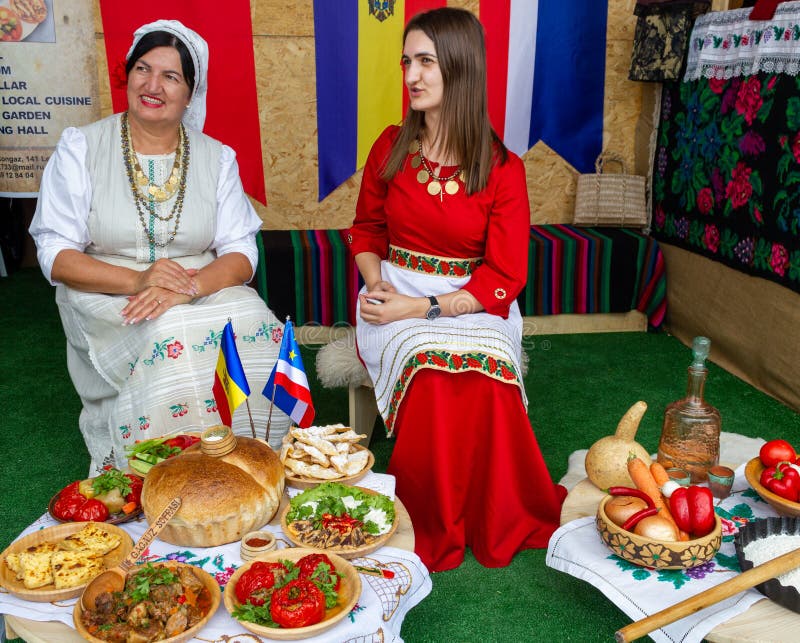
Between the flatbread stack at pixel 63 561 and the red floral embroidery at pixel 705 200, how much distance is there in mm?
3639

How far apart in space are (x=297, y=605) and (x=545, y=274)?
136 inches

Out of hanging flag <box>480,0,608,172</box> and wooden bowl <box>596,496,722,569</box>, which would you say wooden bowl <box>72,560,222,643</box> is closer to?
wooden bowl <box>596,496,722,569</box>

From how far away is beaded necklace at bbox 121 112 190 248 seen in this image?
2711 mm

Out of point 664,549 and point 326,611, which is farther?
point 664,549

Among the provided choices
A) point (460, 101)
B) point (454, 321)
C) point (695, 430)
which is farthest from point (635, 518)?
point (460, 101)

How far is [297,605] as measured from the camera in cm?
145

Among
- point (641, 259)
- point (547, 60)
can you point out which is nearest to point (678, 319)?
point (641, 259)

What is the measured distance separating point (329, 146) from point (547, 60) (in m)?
1.42

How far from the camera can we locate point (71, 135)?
268 centimetres

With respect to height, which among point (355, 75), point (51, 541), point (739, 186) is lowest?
point (51, 541)

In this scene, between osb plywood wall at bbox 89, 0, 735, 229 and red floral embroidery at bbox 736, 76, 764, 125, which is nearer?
red floral embroidery at bbox 736, 76, 764, 125

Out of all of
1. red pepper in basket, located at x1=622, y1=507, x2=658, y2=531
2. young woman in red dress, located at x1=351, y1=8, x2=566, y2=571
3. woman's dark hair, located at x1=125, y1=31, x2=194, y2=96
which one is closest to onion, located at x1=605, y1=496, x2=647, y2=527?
red pepper in basket, located at x1=622, y1=507, x2=658, y2=531

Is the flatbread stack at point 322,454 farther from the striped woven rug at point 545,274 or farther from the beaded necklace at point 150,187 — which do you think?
the striped woven rug at point 545,274

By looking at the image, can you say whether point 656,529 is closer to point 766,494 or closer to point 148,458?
point 766,494
